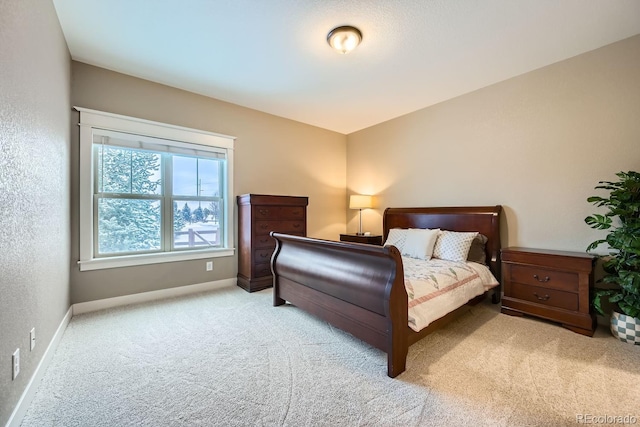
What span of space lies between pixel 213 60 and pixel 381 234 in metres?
3.47

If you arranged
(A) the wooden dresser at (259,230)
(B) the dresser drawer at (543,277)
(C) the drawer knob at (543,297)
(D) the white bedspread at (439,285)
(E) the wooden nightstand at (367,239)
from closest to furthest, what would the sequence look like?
(D) the white bedspread at (439,285) < (B) the dresser drawer at (543,277) < (C) the drawer knob at (543,297) < (A) the wooden dresser at (259,230) < (E) the wooden nightstand at (367,239)

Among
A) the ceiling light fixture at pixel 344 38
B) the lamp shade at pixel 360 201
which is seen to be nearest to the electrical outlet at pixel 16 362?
the ceiling light fixture at pixel 344 38

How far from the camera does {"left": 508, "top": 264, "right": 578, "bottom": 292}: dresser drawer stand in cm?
235

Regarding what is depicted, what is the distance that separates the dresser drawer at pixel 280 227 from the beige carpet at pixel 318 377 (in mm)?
1312

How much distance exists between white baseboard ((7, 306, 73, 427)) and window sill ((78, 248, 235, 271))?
68cm

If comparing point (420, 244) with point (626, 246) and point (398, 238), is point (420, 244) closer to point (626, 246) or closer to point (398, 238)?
point (398, 238)

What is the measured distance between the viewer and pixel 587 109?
255 centimetres

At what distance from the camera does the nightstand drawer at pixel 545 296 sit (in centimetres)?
235

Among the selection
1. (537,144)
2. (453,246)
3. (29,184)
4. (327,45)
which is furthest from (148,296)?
(537,144)

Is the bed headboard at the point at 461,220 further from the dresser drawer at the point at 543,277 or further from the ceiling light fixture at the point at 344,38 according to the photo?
the ceiling light fixture at the point at 344,38

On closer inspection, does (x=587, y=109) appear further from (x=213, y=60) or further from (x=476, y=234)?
(x=213, y=60)

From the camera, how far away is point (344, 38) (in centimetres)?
226

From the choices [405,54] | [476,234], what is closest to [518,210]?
[476,234]

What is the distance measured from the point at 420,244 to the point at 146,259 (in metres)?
3.25
